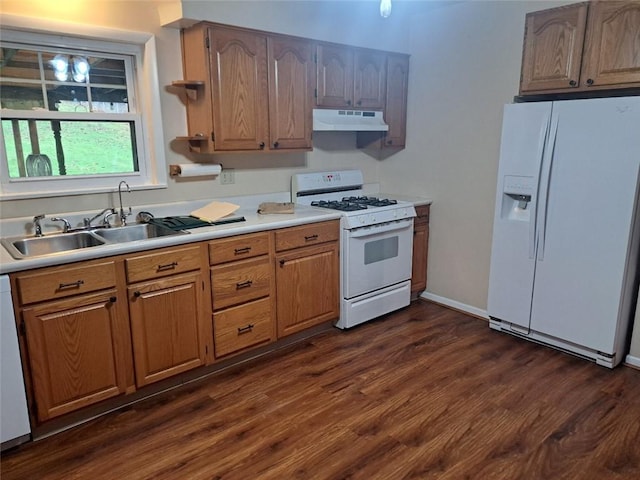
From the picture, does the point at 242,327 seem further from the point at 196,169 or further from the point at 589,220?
the point at 589,220

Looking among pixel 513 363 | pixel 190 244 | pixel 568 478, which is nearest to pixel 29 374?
pixel 190 244

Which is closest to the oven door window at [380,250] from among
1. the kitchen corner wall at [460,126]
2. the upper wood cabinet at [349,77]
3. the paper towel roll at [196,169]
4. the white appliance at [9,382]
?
the kitchen corner wall at [460,126]

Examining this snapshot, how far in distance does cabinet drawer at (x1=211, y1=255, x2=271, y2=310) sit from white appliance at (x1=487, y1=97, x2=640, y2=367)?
1.71 metres

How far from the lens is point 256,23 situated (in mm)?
3143

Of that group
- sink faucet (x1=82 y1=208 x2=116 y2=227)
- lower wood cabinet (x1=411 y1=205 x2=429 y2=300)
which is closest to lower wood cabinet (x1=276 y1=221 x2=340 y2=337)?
lower wood cabinet (x1=411 y1=205 x2=429 y2=300)

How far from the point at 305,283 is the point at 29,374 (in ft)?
5.46

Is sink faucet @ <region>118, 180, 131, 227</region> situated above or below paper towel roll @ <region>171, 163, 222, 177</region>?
below

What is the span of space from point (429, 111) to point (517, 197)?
1.17 metres

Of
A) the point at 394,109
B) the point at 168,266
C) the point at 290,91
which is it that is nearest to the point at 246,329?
the point at 168,266

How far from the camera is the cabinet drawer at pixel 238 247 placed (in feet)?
8.59

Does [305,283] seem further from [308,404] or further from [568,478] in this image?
[568,478]

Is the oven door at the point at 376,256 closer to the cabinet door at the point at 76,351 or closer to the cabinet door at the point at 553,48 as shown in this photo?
the cabinet door at the point at 553,48

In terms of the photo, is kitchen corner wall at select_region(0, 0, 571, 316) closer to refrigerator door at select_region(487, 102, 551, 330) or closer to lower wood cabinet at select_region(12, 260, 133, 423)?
refrigerator door at select_region(487, 102, 551, 330)

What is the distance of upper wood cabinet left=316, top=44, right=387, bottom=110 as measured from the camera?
3324mm
